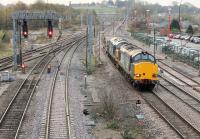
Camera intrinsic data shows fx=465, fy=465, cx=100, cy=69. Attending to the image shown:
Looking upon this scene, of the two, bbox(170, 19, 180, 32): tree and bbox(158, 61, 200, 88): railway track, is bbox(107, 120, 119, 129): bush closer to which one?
bbox(158, 61, 200, 88): railway track

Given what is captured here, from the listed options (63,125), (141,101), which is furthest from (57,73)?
(63,125)

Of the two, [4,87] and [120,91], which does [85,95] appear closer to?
[120,91]

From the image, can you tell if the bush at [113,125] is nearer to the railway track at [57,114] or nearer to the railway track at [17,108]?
the railway track at [57,114]

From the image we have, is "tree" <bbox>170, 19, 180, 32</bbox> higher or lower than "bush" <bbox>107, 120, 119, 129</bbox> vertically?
higher

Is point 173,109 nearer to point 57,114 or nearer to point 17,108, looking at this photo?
point 57,114

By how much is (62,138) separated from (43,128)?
2.11 metres

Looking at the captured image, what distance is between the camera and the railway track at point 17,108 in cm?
2128

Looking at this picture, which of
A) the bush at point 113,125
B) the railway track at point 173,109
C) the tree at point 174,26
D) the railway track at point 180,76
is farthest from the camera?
the tree at point 174,26

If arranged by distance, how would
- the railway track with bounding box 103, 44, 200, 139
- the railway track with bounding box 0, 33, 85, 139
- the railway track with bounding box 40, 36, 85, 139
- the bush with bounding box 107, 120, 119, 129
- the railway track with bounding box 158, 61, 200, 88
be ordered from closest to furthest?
the railway track with bounding box 40, 36, 85, 139, the railway track with bounding box 0, 33, 85, 139, the railway track with bounding box 103, 44, 200, 139, the bush with bounding box 107, 120, 119, 129, the railway track with bounding box 158, 61, 200, 88

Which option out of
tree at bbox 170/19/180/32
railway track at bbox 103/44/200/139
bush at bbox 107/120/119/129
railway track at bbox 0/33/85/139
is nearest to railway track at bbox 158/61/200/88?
railway track at bbox 103/44/200/139

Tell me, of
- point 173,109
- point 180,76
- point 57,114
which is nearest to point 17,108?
point 57,114

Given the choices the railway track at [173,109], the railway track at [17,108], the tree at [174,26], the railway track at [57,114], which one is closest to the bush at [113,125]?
the railway track at [57,114]

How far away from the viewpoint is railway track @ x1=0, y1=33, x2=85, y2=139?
21281mm

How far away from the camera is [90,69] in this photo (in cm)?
4269
